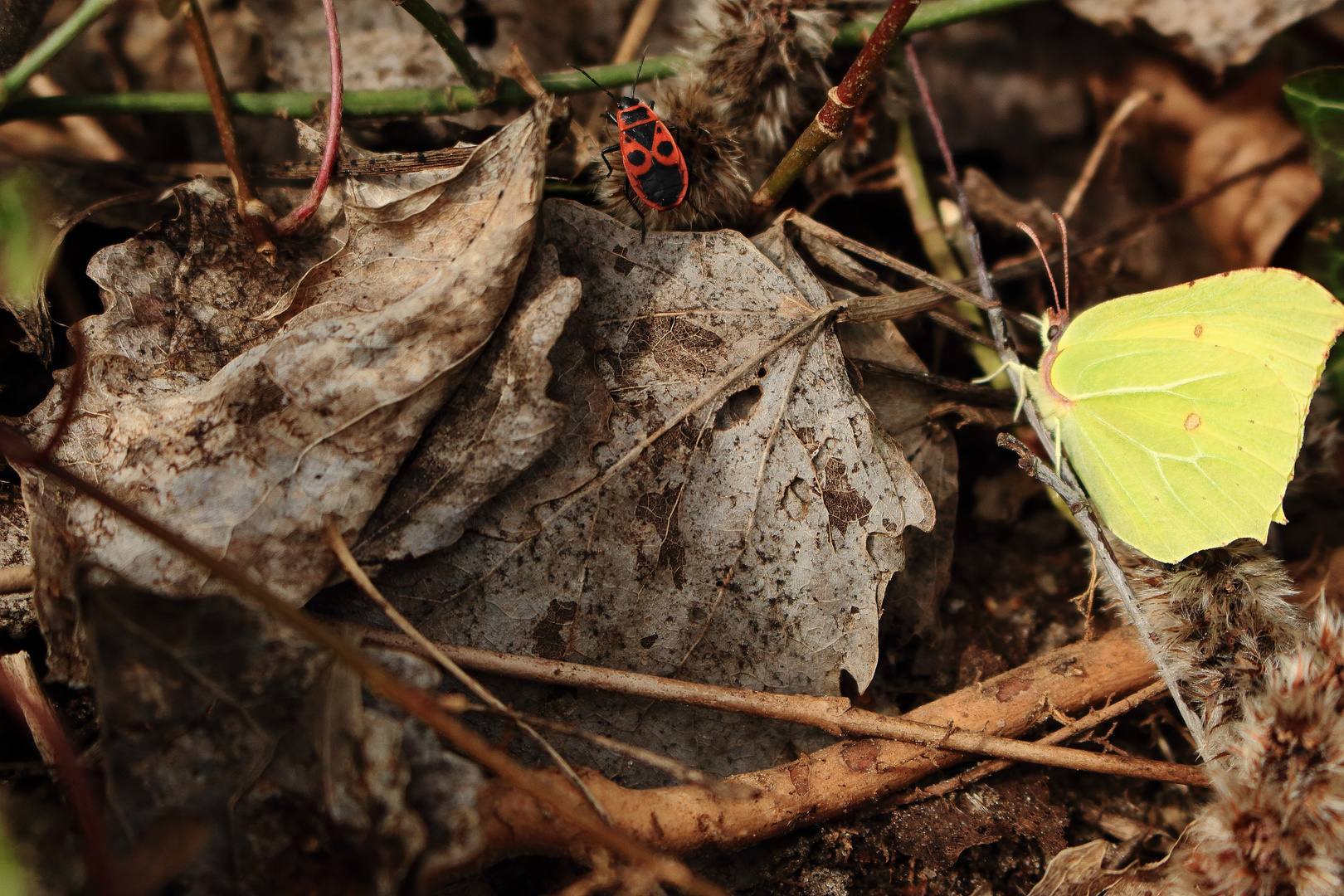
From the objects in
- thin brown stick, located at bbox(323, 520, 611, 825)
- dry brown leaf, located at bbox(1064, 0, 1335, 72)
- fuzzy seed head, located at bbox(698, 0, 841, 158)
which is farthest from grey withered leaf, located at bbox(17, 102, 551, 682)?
dry brown leaf, located at bbox(1064, 0, 1335, 72)

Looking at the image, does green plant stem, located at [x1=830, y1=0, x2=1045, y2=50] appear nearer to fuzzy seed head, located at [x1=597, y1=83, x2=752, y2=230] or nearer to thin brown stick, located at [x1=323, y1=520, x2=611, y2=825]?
fuzzy seed head, located at [x1=597, y1=83, x2=752, y2=230]

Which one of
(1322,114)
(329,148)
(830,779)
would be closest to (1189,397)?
(1322,114)

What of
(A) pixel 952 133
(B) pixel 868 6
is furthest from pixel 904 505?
(A) pixel 952 133

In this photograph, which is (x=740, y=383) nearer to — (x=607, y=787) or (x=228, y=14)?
(x=607, y=787)

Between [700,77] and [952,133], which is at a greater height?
[700,77]

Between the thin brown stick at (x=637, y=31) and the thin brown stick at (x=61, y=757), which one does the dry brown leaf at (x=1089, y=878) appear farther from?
the thin brown stick at (x=637, y=31)

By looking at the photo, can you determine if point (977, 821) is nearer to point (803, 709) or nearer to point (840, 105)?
point (803, 709)

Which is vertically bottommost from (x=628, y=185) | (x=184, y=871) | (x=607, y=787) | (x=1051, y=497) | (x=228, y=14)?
(x=1051, y=497)
